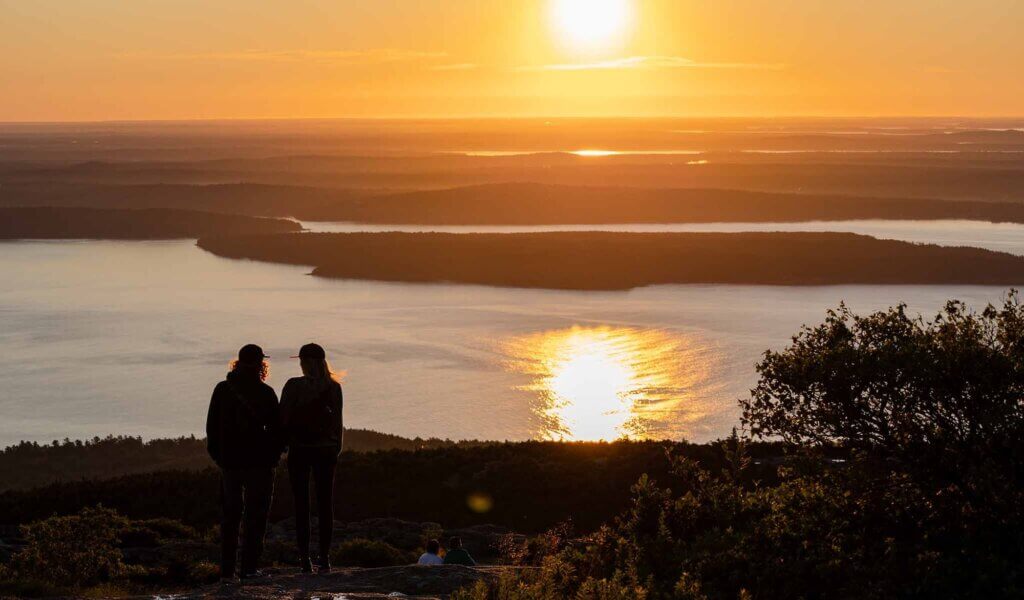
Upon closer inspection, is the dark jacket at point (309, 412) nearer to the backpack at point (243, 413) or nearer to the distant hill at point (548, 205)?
the backpack at point (243, 413)

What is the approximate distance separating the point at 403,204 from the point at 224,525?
169m

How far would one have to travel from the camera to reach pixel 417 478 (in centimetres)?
2869

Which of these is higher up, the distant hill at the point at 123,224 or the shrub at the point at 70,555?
the distant hill at the point at 123,224

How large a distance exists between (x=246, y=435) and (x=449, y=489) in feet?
54.9

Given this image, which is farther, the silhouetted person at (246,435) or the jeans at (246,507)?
the jeans at (246,507)

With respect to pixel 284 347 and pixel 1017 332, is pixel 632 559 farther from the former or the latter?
pixel 284 347

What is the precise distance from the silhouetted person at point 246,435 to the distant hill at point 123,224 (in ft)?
451

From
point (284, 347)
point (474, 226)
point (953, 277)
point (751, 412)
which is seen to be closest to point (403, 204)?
point (474, 226)

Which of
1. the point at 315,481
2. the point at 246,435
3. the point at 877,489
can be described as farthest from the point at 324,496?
the point at 877,489

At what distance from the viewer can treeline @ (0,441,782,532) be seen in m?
25.6

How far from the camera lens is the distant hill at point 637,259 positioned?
105 m

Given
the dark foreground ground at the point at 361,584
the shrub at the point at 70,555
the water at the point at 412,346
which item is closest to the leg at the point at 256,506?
the dark foreground ground at the point at 361,584

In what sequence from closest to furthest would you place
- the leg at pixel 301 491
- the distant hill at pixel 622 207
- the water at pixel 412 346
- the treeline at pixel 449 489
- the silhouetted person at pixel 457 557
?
the leg at pixel 301 491 → the silhouetted person at pixel 457 557 → the treeline at pixel 449 489 → the water at pixel 412 346 → the distant hill at pixel 622 207

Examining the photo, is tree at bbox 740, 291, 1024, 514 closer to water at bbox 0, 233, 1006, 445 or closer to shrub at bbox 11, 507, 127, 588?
shrub at bbox 11, 507, 127, 588
